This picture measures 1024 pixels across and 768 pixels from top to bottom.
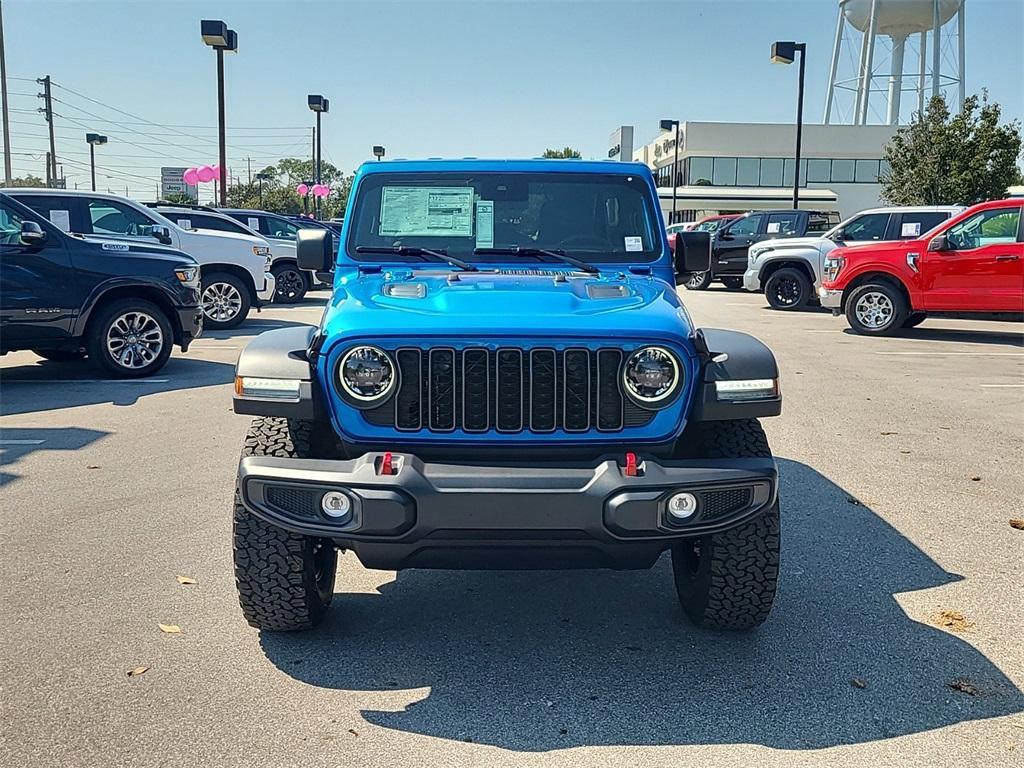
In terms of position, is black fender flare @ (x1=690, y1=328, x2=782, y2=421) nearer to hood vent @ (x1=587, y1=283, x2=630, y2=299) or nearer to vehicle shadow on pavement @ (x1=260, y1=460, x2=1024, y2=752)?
hood vent @ (x1=587, y1=283, x2=630, y2=299)

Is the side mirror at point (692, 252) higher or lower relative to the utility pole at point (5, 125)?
lower

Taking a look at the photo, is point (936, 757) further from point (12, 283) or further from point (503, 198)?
point (12, 283)

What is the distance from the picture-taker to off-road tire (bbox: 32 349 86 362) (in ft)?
33.4

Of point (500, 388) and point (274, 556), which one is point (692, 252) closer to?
point (500, 388)

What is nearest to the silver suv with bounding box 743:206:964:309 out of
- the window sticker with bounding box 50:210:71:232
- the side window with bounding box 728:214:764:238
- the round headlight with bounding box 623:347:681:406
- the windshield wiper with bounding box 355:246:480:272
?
the side window with bounding box 728:214:764:238

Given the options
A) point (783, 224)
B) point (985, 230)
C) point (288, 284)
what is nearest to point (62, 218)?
point (288, 284)

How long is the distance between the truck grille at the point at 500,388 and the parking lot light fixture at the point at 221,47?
21.7m

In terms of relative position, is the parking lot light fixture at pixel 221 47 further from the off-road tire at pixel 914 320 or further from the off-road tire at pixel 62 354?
the off-road tire at pixel 914 320

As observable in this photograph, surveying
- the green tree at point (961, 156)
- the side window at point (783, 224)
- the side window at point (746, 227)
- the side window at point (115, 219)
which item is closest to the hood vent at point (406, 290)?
the side window at point (115, 219)

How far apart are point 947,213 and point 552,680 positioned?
14.3 metres

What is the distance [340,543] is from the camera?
3.49 m

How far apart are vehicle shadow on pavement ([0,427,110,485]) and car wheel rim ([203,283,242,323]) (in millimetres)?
6976

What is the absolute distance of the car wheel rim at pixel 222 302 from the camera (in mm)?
14422

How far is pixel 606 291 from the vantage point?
155 inches
